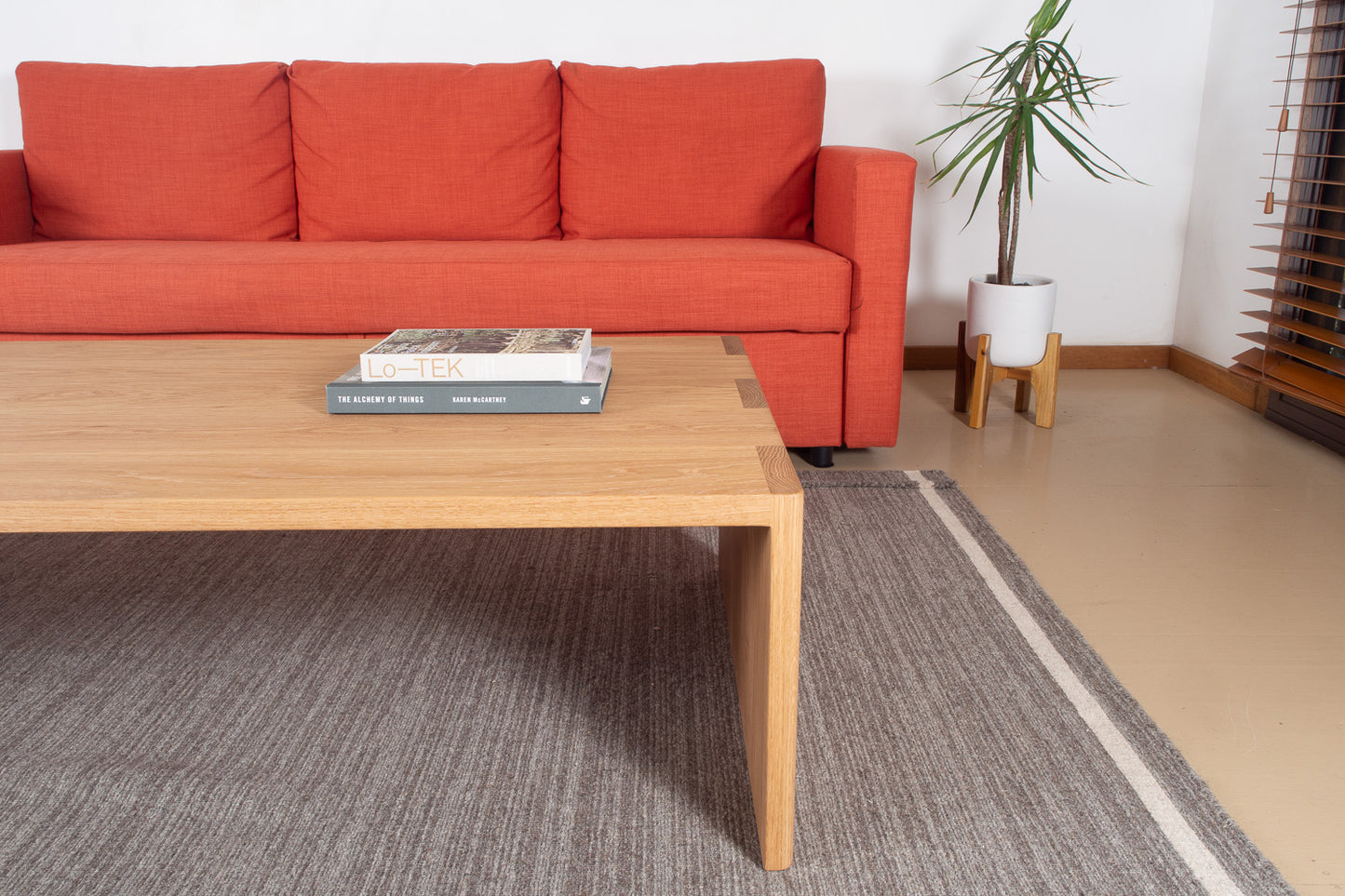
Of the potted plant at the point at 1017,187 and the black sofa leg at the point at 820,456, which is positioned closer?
the black sofa leg at the point at 820,456

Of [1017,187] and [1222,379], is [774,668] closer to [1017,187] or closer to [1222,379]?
[1017,187]

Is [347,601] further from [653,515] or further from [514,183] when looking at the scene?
[514,183]

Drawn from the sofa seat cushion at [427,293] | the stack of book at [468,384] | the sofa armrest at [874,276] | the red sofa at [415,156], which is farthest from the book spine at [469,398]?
the red sofa at [415,156]

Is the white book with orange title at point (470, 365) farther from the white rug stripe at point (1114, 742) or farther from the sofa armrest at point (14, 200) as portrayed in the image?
the sofa armrest at point (14, 200)

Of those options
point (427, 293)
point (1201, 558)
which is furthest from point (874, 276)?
point (427, 293)

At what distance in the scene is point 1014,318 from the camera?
2.46m

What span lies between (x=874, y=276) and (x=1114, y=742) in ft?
3.94

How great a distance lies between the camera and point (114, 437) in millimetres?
1062

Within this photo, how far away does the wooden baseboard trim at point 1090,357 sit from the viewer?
10.4ft

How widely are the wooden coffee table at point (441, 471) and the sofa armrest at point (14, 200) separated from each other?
5.16 feet

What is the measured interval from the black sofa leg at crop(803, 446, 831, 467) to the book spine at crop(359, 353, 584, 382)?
1.17 meters

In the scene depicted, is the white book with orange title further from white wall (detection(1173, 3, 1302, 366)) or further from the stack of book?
white wall (detection(1173, 3, 1302, 366))

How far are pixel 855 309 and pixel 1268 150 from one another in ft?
4.59

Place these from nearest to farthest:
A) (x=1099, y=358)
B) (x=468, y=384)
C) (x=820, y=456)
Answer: (x=468, y=384) < (x=820, y=456) < (x=1099, y=358)
